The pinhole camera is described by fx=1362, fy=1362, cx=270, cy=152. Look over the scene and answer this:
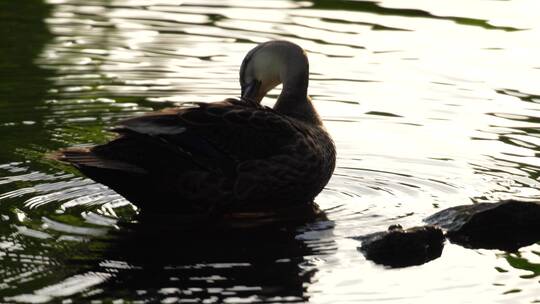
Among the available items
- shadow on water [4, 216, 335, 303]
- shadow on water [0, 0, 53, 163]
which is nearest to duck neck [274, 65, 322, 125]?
shadow on water [4, 216, 335, 303]

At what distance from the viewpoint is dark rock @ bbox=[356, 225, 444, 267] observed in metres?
8.02

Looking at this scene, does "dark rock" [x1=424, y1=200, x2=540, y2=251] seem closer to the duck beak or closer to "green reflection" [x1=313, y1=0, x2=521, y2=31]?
the duck beak

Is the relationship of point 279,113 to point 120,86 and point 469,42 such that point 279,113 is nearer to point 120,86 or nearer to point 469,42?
point 120,86

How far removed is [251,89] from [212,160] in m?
1.34

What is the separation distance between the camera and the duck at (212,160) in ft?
28.5

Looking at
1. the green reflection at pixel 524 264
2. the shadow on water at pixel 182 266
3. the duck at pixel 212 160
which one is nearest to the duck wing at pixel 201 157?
the duck at pixel 212 160

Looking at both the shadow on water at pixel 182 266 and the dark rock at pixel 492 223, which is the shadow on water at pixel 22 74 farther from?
the dark rock at pixel 492 223

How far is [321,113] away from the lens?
39.1ft

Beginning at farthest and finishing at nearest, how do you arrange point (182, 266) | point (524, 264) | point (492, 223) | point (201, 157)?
1. point (201, 157)
2. point (492, 223)
3. point (524, 264)
4. point (182, 266)

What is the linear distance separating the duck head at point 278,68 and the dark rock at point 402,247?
2.04 m

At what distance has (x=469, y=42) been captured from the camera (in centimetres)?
1430

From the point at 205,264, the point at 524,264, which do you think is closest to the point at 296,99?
the point at 205,264

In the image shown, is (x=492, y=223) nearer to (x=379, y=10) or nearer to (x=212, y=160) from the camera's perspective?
(x=212, y=160)

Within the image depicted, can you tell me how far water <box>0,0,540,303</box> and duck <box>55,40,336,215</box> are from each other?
25cm
